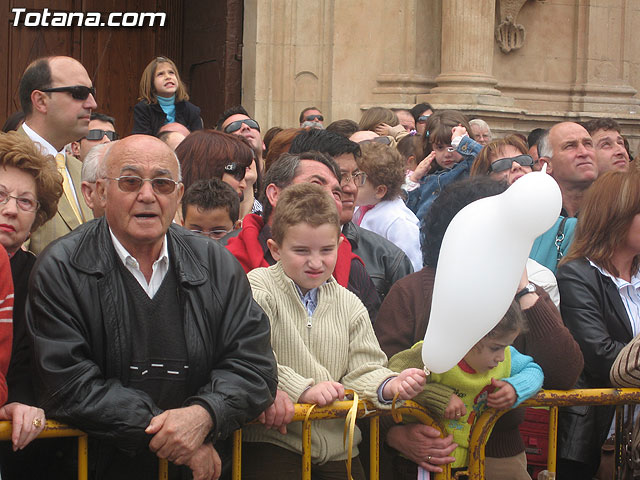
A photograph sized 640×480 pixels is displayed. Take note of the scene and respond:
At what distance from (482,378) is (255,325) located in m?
0.82

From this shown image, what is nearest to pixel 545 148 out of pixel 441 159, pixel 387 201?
pixel 441 159

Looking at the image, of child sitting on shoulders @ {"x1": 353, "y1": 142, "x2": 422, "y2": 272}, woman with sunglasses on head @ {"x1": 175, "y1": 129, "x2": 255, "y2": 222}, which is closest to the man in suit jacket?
woman with sunglasses on head @ {"x1": 175, "y1": 129, "x2": 255, "y2": 222}

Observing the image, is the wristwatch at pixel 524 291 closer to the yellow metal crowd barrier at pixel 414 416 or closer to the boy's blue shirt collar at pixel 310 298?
the yellow metal crowd barrier at pixel 414 416

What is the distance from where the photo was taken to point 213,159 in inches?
199

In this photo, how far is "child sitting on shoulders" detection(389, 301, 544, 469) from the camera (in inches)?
128

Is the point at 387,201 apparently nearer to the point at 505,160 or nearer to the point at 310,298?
the point at 505,160

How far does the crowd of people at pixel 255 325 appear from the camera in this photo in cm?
296

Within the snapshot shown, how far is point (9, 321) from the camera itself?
2959 millimetres

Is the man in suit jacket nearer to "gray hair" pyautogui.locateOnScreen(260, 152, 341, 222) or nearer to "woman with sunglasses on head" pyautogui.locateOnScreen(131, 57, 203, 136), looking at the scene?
"gray hair" pyautogui.locateOnScreen(260, 152, 341, 222)

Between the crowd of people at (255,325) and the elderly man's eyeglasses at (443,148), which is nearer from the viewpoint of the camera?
the crowd of people at (255,325)

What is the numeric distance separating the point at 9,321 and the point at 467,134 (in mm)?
4403

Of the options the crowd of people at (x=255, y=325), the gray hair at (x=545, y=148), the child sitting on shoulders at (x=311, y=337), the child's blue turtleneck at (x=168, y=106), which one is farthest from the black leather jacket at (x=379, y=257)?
the child's blue turtleneck at (x=168, y=106)

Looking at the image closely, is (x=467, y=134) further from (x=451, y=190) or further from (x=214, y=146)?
(x=451, y=190)

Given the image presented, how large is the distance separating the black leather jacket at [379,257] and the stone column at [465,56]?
5.81 metres
